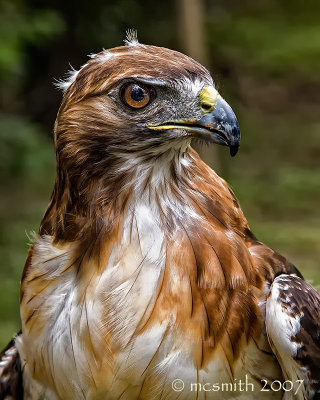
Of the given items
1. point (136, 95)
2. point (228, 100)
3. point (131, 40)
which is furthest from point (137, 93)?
point (228, 100)

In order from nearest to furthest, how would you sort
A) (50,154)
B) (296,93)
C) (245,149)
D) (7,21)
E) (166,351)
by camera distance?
(166,351) → (7,21) → (50,154) → (245,149) → (296,93)

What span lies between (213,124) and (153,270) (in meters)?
0.75

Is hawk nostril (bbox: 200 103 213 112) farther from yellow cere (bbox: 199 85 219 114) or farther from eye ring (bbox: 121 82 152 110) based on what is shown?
eye ring (bbox: 121 82 152 110)

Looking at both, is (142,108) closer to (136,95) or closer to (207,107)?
(136,95)

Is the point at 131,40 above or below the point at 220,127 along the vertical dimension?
above

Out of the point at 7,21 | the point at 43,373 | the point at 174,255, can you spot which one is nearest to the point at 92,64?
the point at 174,255

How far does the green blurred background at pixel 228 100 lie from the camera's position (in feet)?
37.7

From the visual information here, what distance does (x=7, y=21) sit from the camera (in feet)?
30.5

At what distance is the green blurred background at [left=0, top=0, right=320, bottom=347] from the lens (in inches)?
452

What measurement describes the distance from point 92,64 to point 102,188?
604 mm

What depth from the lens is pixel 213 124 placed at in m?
3.93

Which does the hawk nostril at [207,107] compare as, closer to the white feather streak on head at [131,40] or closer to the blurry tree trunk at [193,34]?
the white feather streak on head at [131,40]

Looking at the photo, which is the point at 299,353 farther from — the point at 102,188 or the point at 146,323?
the point at 102,188

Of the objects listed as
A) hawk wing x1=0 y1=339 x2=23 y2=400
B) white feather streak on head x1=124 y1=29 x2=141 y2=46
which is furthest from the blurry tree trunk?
white feather streak on head x1=124 y1=29 x2=141 y2=46
